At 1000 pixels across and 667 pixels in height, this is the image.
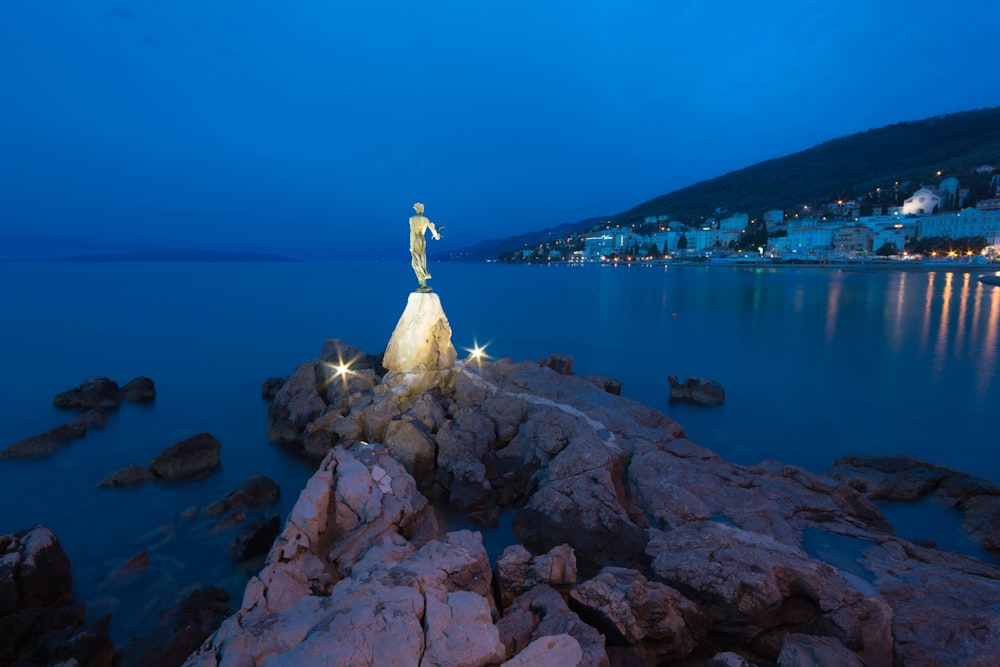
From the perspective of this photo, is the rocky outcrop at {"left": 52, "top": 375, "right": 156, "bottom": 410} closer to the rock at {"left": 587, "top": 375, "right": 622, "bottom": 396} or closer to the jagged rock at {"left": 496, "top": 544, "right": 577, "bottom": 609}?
the rock at {"left": 587, "top": 375, "right": 622, "bottom": 396}

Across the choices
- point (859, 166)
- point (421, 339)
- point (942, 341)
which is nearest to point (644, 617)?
point (421, 339)

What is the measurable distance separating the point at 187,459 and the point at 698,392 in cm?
1733

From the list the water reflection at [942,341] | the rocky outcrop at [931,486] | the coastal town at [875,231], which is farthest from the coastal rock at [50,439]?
the coastal town at [875,231]

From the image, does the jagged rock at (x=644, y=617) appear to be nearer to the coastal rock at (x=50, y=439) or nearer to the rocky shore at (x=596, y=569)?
the rocky shore at (x=596, y=569)

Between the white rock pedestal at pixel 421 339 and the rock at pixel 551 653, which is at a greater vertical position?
the white rock pedestal at pixel 421 339

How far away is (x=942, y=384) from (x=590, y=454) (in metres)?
20.6

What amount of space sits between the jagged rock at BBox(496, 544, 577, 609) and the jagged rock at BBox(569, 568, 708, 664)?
0.60 m

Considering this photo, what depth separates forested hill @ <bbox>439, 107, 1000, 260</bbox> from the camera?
129 metres

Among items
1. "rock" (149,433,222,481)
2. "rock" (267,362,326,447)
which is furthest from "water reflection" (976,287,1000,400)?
"rock" (149,433,222,481)

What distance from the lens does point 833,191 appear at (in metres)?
141

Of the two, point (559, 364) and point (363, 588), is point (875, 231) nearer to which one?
point (559, 364)

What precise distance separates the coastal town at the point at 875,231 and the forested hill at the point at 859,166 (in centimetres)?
746

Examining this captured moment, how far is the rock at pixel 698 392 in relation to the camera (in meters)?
18.9

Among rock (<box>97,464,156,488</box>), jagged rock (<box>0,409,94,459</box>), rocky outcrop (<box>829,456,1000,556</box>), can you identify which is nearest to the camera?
rocky outcrop (<box>829,456,1000,556</box>)
